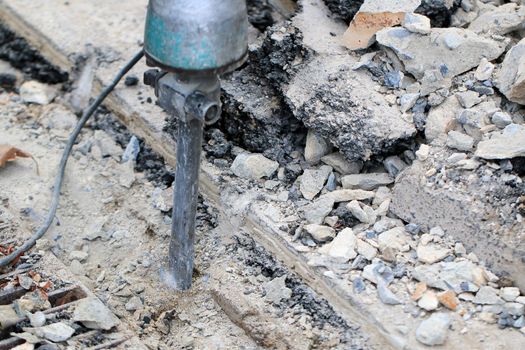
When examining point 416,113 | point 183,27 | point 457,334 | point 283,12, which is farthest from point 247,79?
point 457,334

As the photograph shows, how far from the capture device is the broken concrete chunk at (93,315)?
3236 millimetres

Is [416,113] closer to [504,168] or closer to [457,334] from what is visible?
[504,168]

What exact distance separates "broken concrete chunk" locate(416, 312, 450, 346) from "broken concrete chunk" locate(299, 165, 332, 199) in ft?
2.69

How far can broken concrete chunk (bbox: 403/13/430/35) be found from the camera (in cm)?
373

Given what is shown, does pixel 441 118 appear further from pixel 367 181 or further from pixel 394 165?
pixel 367 181

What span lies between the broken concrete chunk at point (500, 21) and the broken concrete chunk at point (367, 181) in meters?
0.81

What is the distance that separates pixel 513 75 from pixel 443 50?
32 cm

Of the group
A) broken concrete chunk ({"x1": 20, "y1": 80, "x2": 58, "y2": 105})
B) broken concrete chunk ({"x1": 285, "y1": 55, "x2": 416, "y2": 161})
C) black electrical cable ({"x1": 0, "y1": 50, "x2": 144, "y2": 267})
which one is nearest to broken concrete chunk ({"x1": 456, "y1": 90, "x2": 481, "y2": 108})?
broken concrete chunk ({"x1": 285, "y1": 55, "x2": 416, "y2": 161})

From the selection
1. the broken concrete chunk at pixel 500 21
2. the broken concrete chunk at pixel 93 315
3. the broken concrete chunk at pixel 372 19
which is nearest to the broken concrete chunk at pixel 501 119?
the broken concrete chunk at pixel 500 21

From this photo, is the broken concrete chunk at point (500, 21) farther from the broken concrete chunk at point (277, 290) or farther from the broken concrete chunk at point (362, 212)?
the broken concrete chunk at point (277, 290)

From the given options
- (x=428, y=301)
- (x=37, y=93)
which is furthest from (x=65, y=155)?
(x=428, y=301)

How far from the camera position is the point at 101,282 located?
369cm

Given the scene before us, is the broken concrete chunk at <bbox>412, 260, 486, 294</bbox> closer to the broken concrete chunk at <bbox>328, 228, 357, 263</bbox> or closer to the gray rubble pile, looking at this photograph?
the gray rubble pile

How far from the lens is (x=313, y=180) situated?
371cm
